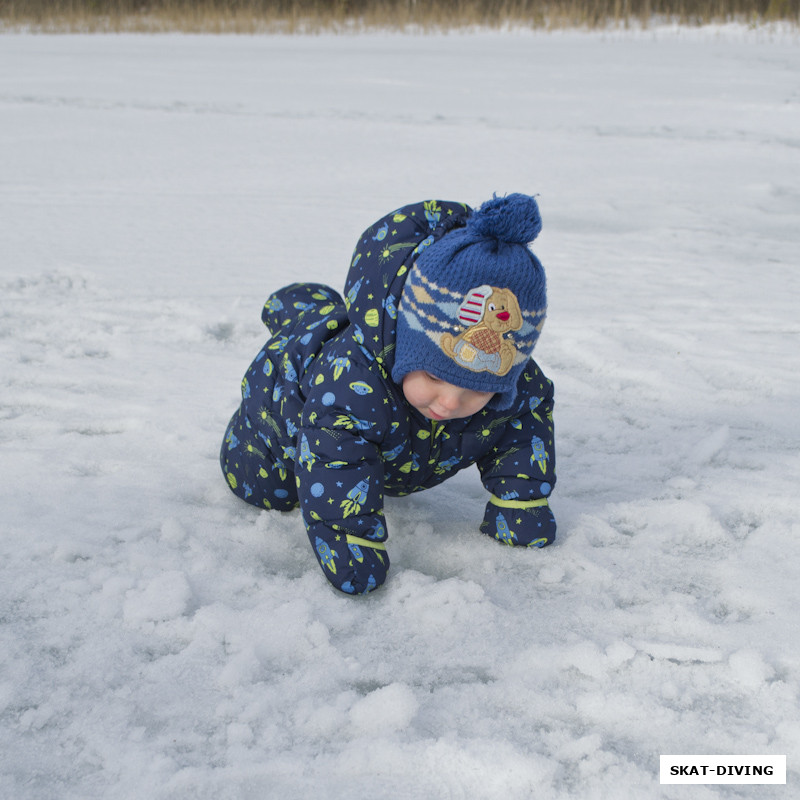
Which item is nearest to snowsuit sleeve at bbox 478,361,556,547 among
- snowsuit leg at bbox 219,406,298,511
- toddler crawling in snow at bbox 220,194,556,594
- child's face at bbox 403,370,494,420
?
toddler crawling in snow at bbox 220,194,556,594

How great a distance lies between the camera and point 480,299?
1.60 metres

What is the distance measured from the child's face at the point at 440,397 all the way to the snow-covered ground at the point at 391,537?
13.3 inches

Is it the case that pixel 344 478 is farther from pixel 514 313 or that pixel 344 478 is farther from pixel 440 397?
pixel 514 313

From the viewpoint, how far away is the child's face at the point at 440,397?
170 cm

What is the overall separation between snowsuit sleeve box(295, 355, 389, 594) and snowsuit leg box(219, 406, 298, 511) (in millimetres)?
255

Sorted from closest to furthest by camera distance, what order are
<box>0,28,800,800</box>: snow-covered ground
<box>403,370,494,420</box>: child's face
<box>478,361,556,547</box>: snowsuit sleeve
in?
<box>0,28,800,800</box>: snow-covered ground, <box>403,370,494,420</box>: child's face, <box>478,361,556,547</box>: snowsuit sleeve

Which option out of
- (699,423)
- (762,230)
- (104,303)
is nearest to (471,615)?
(699,423)

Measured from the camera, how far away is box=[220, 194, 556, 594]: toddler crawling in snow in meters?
1.62

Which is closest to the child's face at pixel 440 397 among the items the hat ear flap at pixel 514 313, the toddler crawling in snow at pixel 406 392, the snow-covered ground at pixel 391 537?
the toddler crawling in snow at pixel 406 392

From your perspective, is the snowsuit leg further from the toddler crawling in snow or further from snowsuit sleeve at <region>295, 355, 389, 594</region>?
snowsuit sleeve at <region>295, 355, 389, 594</region>

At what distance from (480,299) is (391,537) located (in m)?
0.64

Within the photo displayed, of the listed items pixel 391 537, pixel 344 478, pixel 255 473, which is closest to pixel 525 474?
pixel 391 537

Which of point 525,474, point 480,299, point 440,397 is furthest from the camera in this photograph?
point 525,474

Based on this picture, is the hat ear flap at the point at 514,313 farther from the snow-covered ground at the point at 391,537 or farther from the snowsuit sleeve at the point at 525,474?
the snow-covered ground at the point at 391,537
